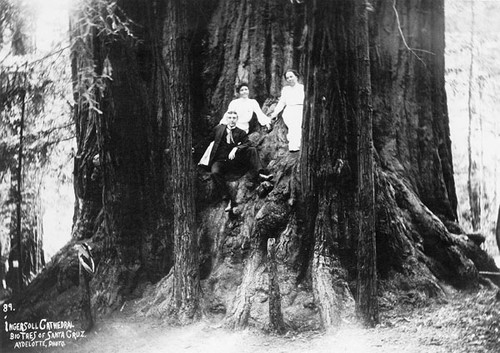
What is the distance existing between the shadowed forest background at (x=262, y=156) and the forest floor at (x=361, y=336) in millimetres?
118

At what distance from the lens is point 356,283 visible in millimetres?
5598

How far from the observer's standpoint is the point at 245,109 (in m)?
5.91

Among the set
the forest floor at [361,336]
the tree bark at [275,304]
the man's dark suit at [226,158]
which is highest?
the man's dark suit at [226,158]

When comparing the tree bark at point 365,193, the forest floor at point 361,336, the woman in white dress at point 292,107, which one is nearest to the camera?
the forest floor at point 361,336

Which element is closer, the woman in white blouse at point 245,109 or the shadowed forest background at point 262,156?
the shadowed forest background at point 262,156

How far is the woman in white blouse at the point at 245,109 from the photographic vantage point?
583 cm

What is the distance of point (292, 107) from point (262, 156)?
568 millimetres

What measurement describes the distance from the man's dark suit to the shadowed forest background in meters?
0.11

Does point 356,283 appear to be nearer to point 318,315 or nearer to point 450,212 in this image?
point 318,315

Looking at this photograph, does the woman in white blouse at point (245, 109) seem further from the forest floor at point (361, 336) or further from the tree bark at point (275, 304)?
the forest floor at point (361, 336)

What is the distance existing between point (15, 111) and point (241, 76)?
2.48 meters

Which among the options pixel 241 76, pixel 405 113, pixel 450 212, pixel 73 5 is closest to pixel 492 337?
pixel 450 212

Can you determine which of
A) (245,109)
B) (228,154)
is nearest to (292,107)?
(245,109)

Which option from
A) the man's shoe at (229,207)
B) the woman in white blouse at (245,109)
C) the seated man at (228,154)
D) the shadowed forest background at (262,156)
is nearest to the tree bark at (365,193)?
the shadowed forest background at (262,156)
